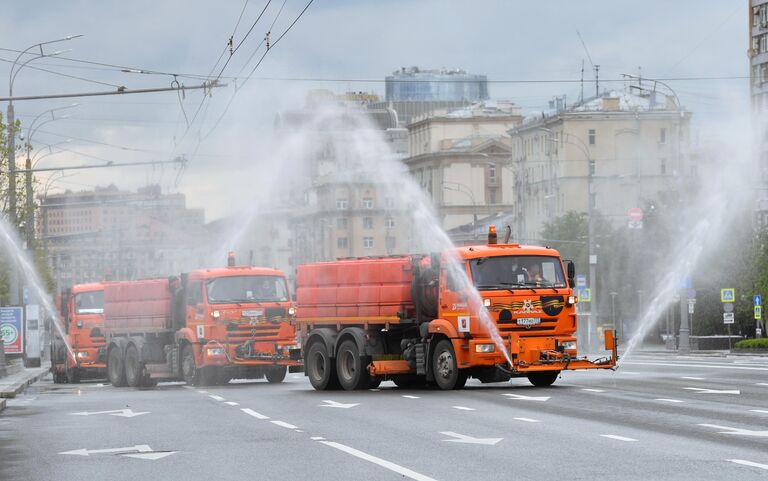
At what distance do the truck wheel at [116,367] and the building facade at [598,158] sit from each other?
2822 inches

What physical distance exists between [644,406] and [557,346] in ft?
18.5

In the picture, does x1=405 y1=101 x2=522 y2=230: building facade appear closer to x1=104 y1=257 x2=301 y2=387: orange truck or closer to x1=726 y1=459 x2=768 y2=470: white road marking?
A: x1=104 y1=257 x2=301 y2=387: orange truck

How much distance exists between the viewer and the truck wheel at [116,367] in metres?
43.8

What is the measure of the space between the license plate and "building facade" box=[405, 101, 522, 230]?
4519 inches

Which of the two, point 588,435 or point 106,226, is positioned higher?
point 106,226

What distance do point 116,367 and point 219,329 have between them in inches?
284

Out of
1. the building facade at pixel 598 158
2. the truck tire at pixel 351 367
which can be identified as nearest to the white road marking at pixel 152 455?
the truck tire at pixel 351 367

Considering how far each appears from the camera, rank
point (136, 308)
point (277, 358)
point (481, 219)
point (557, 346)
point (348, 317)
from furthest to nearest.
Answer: point (481, 219), point (136, 308), point (277, 358), point (348, 317), point (557, 346)

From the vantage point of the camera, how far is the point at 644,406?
79.4ft

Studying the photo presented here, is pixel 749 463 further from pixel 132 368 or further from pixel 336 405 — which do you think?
pixel 132 368

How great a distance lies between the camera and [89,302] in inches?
1988

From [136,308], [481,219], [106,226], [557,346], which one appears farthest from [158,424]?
[481,219]

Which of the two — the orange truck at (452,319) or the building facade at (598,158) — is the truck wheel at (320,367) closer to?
the orange truck at (452,319)

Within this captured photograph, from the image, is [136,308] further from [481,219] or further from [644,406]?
[481,219]
